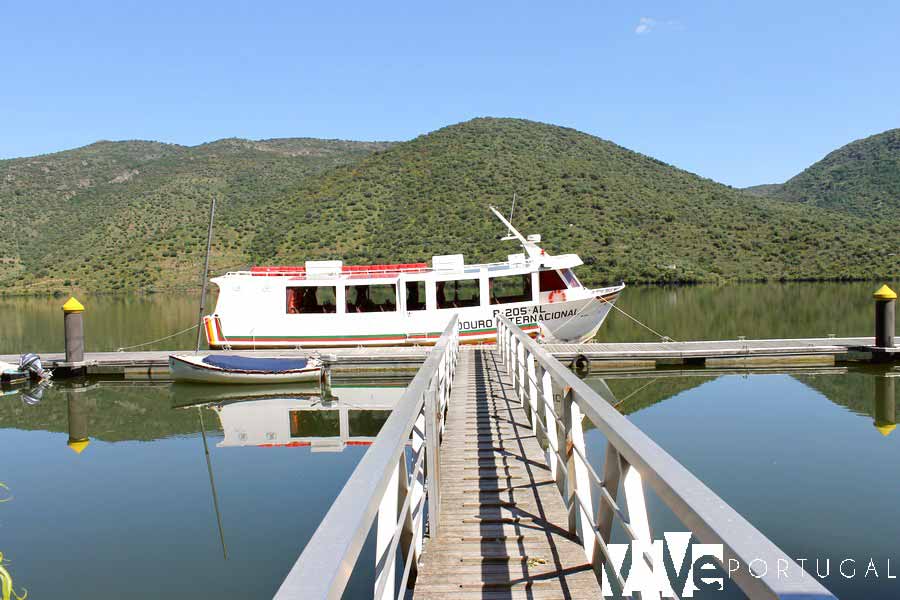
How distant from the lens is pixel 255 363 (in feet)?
59.6

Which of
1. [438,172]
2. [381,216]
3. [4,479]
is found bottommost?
[4,479]

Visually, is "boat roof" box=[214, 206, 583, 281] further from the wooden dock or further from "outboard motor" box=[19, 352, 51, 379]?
"outboard motor" box=[19, 352, 51, 379]

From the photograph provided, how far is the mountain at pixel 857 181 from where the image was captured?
9669cm

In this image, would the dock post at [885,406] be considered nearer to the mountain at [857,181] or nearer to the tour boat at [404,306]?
the tour boat at [404,306]

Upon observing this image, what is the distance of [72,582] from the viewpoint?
285 inches

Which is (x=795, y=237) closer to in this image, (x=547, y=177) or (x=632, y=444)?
(x=547, y=177)

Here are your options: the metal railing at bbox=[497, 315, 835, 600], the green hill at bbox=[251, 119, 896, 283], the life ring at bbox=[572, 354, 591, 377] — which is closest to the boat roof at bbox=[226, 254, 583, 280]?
the life ring at bbox=[572, 354, 591, 377]

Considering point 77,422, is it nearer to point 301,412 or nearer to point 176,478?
point 301,412

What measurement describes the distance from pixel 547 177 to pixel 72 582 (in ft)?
243

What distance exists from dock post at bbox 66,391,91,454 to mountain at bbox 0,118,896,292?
4137 cm

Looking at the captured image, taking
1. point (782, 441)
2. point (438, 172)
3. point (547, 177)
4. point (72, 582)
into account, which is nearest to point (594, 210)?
point (547, 177)

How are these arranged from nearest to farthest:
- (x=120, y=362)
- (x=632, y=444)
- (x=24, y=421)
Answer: (x=632, y=444), (x=24, y=421), (x=120, y=362)

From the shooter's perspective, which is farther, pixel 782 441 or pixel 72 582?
pixel 782 441

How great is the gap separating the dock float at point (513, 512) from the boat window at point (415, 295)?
12941mm
